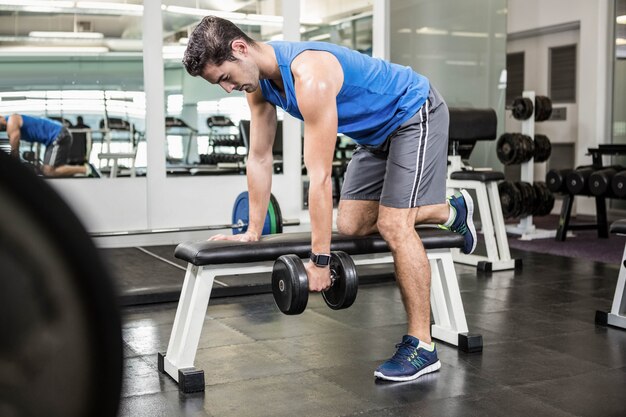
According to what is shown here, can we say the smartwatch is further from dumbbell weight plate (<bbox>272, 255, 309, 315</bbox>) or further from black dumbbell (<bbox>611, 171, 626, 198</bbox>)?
black dumbbell (<bbox>611, 171, 626, 198</bbox>)

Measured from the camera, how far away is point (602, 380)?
2.29 m

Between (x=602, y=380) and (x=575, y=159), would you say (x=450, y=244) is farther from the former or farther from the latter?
(x=575, y=159)

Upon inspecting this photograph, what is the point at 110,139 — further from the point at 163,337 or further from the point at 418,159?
the point at 418,159

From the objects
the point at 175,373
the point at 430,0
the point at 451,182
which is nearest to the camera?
the point at 175,373

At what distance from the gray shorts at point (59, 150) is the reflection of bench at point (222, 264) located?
9.91ft

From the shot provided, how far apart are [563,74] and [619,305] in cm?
522

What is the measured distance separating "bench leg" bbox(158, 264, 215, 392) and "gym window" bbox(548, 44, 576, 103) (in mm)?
6269

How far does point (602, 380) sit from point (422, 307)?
2.04ft

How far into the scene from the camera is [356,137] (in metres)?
2.44

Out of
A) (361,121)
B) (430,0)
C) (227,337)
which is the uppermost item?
(430,0)

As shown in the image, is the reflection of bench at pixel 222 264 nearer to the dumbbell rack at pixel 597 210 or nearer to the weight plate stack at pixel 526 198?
the weight plate stack at pixel 526 198

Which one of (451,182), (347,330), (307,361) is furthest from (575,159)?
(307,361)

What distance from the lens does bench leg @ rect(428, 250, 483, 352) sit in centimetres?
262

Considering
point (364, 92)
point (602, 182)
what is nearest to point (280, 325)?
A: point (364, 92)
